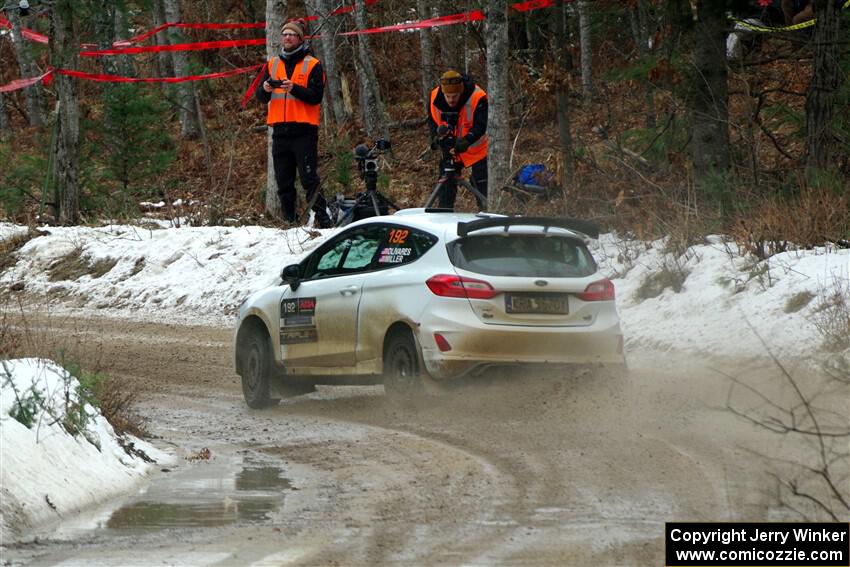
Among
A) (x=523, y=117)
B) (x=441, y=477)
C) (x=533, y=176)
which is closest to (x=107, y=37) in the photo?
(x=523, y=117)

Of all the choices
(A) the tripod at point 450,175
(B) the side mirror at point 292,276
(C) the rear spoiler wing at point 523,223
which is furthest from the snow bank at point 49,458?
(A) the tripod at point 450,175

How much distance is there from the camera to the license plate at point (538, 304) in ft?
34.3

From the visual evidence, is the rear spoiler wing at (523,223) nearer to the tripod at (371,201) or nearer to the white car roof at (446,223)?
the white car roof at (446,223)

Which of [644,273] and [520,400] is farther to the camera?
[644,273]

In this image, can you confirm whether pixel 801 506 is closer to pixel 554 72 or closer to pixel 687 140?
pixel 687 140

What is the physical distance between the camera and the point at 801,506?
21.6ft

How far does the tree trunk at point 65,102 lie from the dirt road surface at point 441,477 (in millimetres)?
11539

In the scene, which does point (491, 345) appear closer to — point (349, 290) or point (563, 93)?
point (349, 290)

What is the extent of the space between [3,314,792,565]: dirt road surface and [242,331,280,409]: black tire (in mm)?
165

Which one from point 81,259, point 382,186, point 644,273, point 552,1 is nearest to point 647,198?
point 644,273

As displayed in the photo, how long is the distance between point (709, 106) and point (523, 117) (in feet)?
22.1

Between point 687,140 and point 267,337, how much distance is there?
303 inches

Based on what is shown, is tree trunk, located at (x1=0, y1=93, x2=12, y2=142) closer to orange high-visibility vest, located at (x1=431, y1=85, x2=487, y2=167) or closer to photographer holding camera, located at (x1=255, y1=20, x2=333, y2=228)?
photographer holding camera, located at (x1=255, y1=20, x2=333, y2=228)

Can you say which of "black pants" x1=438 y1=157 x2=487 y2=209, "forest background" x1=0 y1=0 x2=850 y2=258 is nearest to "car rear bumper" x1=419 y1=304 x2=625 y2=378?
"forest background" x1=0 y1=0 x2=850 y2=258
